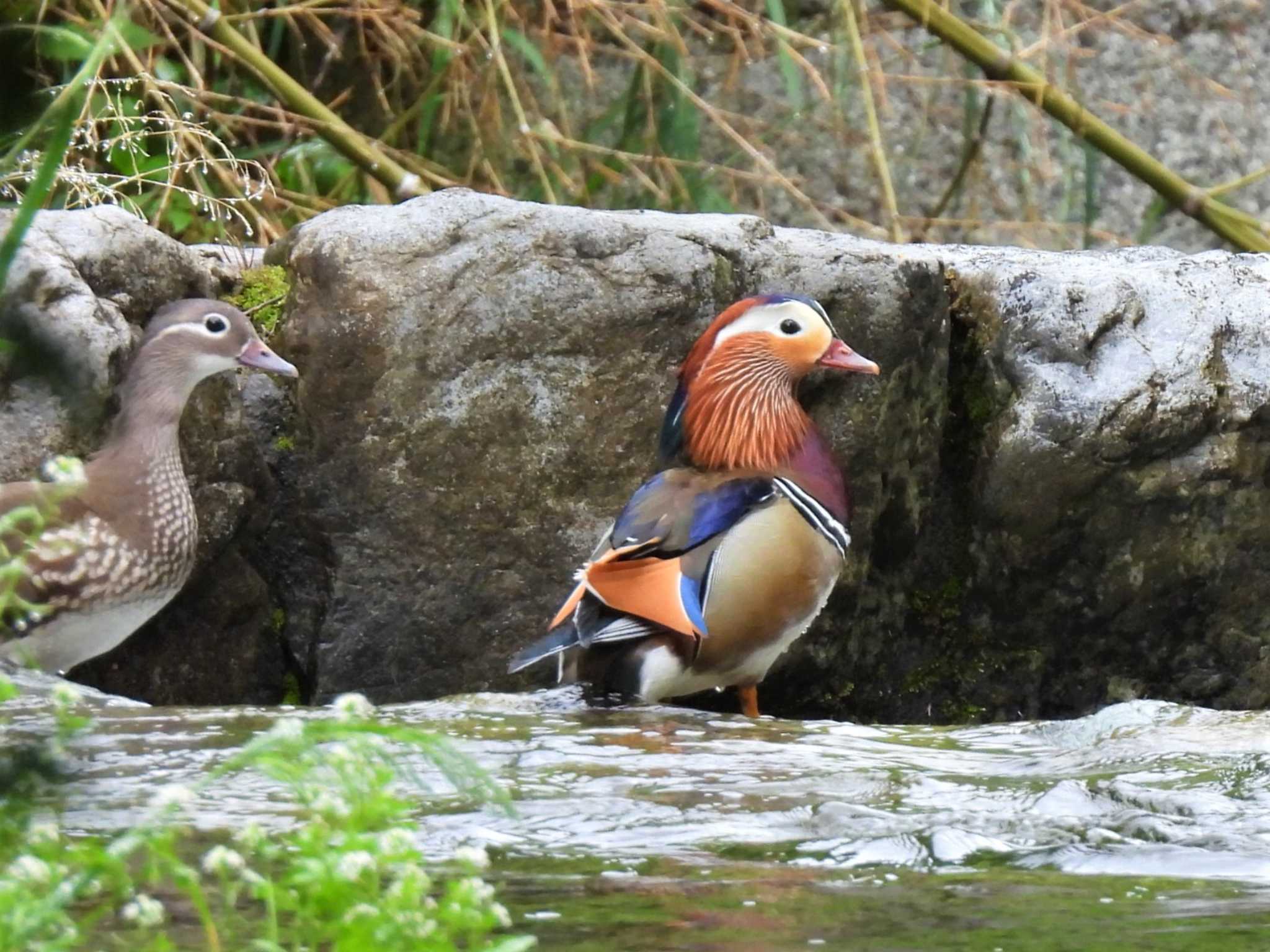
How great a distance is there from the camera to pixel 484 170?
17.1 feet

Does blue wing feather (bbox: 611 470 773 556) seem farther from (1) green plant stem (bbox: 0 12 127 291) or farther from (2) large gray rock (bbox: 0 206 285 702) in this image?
(1) green plant stem (bbox: 0 12 127 291)

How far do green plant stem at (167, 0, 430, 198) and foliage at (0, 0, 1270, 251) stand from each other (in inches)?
0.7

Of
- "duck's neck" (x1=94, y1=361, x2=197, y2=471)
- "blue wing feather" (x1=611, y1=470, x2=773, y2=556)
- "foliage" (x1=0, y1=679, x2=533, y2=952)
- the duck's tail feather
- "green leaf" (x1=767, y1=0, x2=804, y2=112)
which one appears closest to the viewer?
"foliage" (x1=0, y1=679, x2=533, y2=952)

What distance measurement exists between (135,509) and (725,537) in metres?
1.07

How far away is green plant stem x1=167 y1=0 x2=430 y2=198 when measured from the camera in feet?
14.7

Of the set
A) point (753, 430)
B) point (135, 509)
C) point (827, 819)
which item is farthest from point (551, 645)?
point (827, 819)

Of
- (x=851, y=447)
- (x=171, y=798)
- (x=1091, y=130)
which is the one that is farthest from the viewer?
(x=1091, y=130)

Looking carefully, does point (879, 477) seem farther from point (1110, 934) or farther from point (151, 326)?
point (1110, 934)

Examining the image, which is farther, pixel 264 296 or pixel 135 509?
pixel 264 296

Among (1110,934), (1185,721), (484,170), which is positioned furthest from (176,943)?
(484,170)

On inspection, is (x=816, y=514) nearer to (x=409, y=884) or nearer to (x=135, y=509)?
(x=135, y=509)

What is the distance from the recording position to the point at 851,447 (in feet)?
12.6

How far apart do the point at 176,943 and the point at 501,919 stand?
54 cm

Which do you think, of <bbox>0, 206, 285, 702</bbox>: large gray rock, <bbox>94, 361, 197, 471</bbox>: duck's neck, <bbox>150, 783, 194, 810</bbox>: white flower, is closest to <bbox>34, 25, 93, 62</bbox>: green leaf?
<bbox>150, 783, 194, 810</bbox>: white flower
